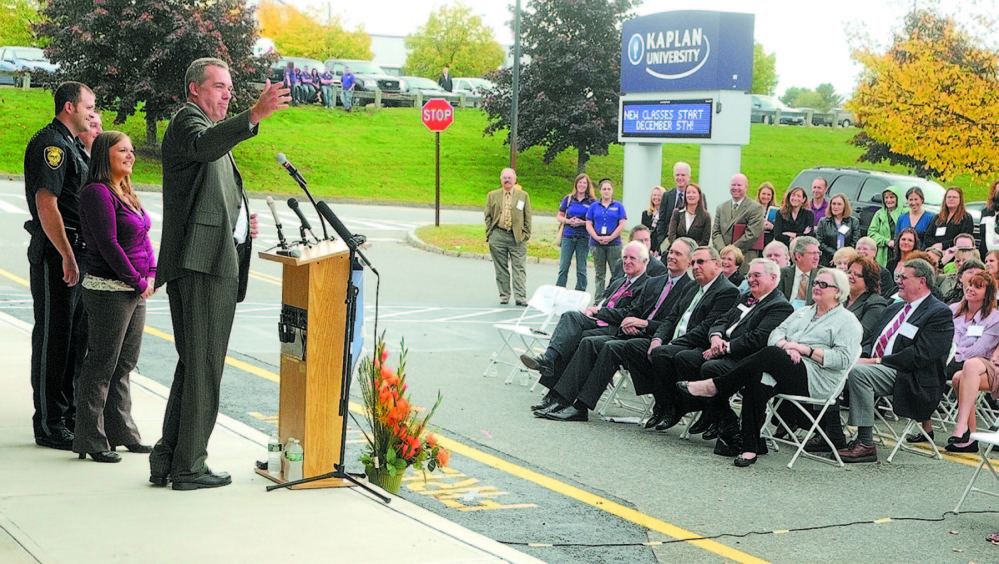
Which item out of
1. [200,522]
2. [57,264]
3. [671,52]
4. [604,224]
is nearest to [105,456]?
→ [57,264]

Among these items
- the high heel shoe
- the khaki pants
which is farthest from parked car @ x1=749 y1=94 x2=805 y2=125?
the high heel shoe

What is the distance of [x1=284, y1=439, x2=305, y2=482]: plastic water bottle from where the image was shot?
240 inches

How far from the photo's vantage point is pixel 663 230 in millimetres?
15914

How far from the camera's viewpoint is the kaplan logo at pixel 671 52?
21.2 m

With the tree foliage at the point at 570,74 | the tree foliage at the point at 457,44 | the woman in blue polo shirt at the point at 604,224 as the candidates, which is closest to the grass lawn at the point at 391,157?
the tree foliage at the point at 570,74

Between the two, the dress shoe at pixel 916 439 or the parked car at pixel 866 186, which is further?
the parked car at pixel 866 186

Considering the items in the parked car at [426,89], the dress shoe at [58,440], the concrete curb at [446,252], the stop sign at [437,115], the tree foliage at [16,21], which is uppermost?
the tree foliage at [16,21]

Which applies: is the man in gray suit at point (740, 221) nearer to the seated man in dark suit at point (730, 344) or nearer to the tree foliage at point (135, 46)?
the seated man in dark suit at point (730, 344)

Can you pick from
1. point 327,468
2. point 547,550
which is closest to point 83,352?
point 327,468

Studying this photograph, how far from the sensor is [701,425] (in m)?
8.98

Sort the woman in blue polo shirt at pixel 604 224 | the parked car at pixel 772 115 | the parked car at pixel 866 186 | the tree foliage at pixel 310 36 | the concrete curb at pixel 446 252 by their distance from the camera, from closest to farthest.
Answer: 1. the woman in blue polo shirt at pixel 604 224
2. the parked car at pixel 866 186
3. the concrete curb at pixel 446 252
4. the parked car at pixel 772 115
5. the tree foliage at pixel 310 36

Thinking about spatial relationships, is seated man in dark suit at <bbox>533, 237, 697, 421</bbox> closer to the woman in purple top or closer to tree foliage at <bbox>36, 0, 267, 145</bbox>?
the woman in purple top

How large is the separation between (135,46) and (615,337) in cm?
3506

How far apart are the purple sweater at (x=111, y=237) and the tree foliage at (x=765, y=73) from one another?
89.4 meters
